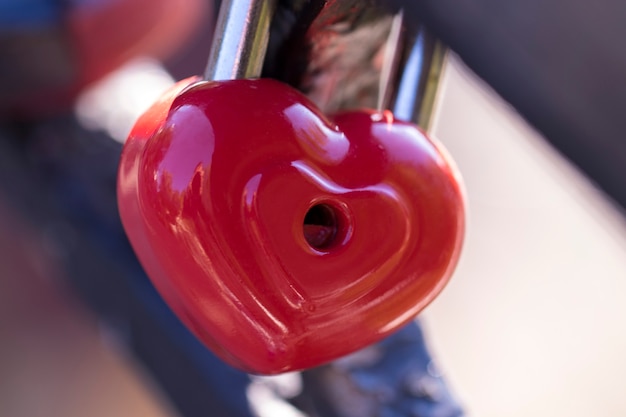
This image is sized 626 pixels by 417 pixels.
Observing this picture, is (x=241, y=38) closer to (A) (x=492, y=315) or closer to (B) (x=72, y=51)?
(B) (x=72, y=51)

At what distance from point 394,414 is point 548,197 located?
19.0 inches

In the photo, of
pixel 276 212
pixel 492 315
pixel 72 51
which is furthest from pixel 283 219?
pixel 492 315

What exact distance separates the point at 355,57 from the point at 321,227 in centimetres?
7

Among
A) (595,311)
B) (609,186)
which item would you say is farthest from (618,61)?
(595,311)

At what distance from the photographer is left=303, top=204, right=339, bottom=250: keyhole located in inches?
10.1

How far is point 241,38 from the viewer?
254mm

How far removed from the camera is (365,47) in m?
0.29

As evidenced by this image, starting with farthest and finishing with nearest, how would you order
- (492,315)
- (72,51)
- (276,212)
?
1. (492,315)
2. (72,51)
3. (276,212)

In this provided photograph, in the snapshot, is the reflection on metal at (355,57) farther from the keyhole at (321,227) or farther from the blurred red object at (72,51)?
the blurred red object at (72,51)

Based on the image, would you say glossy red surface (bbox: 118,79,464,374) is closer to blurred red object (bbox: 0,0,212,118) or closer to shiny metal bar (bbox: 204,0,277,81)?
Answer: shiny metal bar (bbox: 204,0,277,81)

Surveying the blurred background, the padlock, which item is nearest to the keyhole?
the padlock

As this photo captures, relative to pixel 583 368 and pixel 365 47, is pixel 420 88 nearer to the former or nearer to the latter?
pixel 365 47

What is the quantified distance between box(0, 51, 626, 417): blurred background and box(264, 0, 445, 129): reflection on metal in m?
0.36

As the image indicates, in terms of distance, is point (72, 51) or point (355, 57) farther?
point (72, 51)
